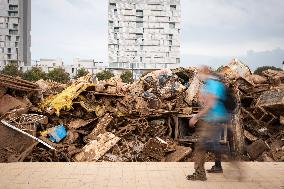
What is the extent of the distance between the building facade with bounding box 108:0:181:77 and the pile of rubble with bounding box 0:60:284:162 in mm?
113850

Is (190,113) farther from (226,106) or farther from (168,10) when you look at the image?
(168,10)

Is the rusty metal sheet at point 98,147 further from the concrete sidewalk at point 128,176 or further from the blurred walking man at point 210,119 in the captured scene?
the blurred walking man at point 210,119

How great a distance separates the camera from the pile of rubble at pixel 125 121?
957cm

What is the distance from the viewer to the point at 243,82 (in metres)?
11.9

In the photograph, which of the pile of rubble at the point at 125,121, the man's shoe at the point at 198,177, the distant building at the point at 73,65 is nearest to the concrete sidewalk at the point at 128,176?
the man's shoe at the point at 198,177

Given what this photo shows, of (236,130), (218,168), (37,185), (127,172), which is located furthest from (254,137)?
(37,185)

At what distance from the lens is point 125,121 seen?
10.8 m

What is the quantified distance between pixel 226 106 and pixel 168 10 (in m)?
129

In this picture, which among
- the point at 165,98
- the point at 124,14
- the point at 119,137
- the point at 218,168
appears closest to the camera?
the point at 218,168

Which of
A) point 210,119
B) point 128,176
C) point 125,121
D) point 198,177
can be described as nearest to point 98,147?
point 125,121

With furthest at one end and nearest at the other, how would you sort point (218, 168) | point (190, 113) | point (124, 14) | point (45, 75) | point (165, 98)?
point (124, 14) → point (45, 75) → point (165, 98) → point (190, 113) → point (218, 168)

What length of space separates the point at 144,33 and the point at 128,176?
125712 mm

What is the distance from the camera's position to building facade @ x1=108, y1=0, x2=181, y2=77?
128m

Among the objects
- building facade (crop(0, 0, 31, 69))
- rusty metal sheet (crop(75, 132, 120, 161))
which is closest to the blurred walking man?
rusty metal sheet (crop(75, 132, 120, 161))
